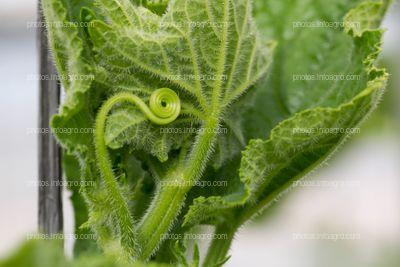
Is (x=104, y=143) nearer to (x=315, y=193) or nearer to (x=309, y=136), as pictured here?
(x=309, y=136)

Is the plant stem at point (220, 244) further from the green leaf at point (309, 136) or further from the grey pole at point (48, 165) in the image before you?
the grey pole at point (48, 165)

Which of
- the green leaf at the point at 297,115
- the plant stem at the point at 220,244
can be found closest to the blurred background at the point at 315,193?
the green leaf at the point at 297,115

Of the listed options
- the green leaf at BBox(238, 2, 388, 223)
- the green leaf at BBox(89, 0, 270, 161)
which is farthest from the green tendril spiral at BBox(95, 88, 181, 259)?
the green leaf at BBox(238, 2, 388, 223)

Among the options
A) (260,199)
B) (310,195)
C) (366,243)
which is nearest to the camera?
(260,199)

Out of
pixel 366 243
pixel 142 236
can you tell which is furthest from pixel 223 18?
pixel 366 243

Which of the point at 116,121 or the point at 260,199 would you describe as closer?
the point at 116,121

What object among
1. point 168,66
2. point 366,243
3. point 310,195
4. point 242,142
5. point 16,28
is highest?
point 16,28

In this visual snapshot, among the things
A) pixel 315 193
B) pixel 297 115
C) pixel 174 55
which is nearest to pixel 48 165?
pixel 174 55

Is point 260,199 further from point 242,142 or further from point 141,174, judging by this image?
point 141,174
